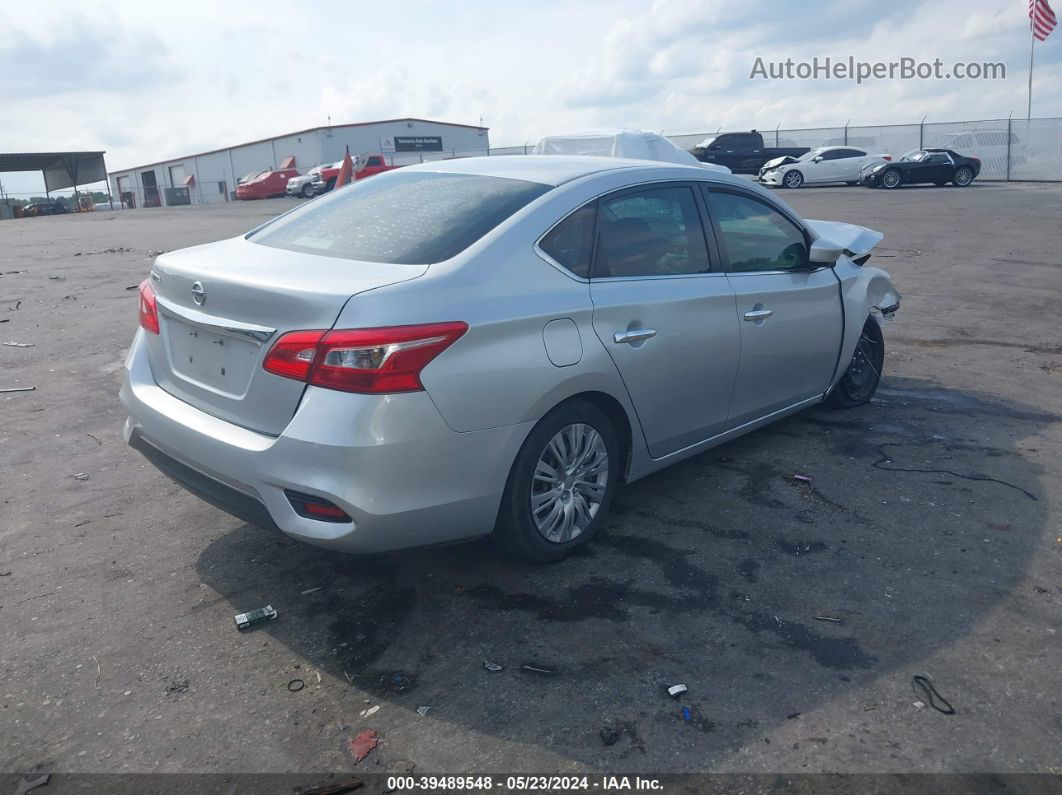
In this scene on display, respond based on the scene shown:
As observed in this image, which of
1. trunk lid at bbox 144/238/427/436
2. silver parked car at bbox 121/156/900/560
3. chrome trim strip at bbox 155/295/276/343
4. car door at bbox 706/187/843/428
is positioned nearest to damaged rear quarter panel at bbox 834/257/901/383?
car door at bbox 706/187/843/428

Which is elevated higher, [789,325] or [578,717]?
[789,325]

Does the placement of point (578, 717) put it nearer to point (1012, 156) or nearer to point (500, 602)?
point (500, 602)

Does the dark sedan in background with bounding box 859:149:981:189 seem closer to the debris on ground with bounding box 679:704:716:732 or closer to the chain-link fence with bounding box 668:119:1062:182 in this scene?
the chain-link fence with bounding box 668:119:1062:182

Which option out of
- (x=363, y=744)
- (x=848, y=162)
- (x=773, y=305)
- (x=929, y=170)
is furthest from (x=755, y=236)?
(x=848, y=162)

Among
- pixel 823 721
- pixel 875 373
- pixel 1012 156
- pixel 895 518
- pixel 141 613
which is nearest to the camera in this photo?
pixel 823 721

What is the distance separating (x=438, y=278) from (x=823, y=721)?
6.71 feet

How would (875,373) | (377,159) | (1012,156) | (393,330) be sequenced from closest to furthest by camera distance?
(393,330), (875,373), (1012,156), (377,159)

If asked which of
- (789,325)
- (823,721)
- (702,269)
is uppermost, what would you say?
(702,269)

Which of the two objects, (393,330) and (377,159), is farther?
(377,159)

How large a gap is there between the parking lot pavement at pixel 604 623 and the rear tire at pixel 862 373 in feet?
0.87

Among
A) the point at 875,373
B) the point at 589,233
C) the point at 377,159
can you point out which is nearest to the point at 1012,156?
the point at 377,159

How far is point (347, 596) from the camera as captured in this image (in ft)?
12.5

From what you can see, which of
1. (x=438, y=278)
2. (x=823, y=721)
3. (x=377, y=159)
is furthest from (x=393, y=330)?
(x=377, y=159)

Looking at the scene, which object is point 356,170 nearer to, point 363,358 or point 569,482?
point 569,482
